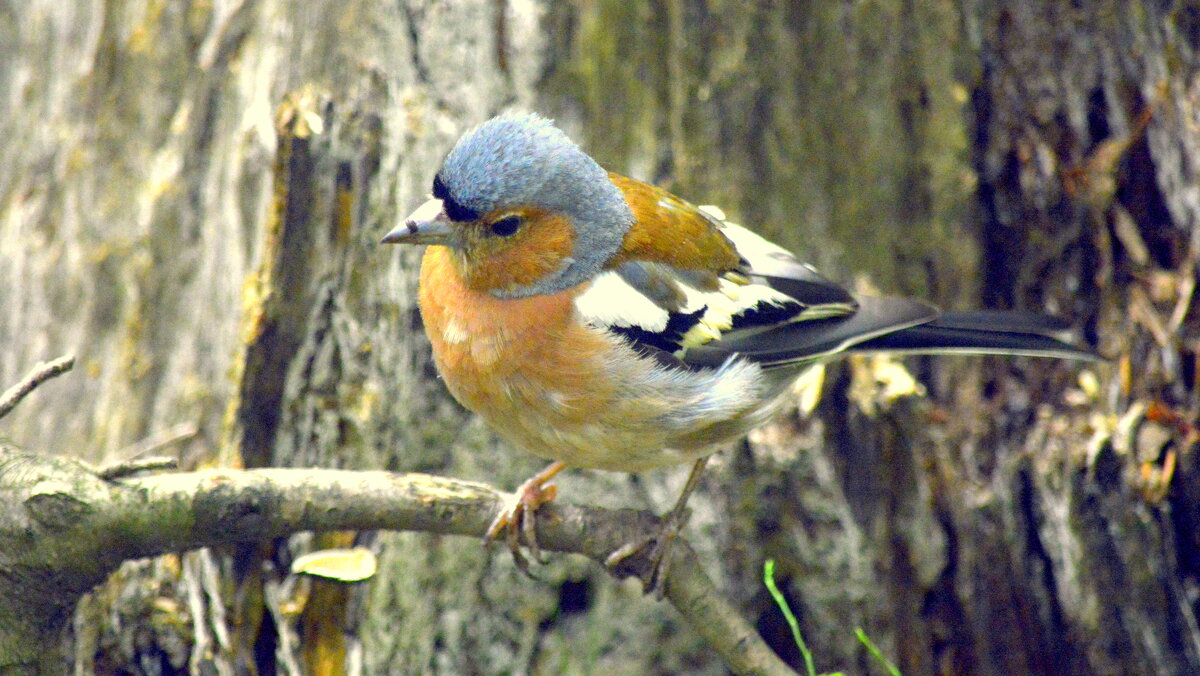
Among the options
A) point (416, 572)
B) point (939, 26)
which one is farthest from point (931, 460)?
point (416, 572)

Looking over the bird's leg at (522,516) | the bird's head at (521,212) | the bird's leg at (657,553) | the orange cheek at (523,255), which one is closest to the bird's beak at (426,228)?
the bird's head at (521,212)

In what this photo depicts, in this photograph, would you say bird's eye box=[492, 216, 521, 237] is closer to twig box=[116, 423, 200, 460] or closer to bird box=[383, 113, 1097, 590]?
bird box=[383, 113, 1097, 590]

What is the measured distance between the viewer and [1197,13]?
4230mm

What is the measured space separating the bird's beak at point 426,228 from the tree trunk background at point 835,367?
791 millimetres

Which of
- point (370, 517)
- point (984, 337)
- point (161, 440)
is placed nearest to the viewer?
point (370, 517)

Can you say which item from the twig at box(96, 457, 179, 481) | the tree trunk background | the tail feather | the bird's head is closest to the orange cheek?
the bird's head

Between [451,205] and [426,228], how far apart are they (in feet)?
0.33

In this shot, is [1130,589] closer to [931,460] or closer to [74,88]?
[931,460]

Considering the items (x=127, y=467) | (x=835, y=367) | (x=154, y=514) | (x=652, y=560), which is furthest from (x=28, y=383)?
(x=835, y=367)

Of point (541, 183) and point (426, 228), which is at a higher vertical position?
point (541, 183)

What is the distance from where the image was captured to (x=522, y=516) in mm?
3557

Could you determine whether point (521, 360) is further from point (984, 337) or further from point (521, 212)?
point (984, 337)

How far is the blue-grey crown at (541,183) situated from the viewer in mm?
3164

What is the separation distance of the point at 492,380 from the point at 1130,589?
256 cm
